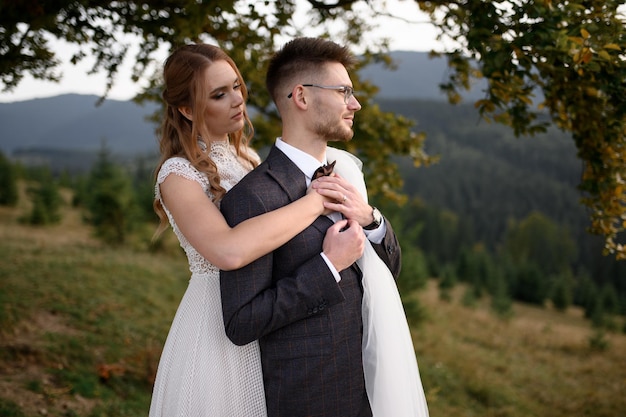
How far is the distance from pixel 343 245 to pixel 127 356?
227 inches

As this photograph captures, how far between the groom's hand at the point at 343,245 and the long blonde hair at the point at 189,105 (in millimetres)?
547

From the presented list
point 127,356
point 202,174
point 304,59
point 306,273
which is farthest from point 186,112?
point 127,356

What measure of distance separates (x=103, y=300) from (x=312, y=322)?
7.80m

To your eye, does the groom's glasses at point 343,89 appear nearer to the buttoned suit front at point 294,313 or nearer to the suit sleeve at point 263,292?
the buttoned suit front at point 294,313

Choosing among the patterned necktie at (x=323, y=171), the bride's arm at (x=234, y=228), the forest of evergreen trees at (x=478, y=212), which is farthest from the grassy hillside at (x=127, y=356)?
the patterned necktie at (x=323, y=171)

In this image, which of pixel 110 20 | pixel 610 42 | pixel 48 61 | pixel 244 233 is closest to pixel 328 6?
pixel 110 20

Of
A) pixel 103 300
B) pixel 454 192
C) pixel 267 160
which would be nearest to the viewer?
pixel 267 160

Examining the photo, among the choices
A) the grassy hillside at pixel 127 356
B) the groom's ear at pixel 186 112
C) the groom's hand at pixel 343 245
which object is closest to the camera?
the groom's hand at pixel 343 245

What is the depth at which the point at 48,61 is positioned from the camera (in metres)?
4.69

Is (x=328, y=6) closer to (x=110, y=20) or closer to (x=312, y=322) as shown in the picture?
(x=110, y=20)

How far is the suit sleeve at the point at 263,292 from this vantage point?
2.01 metres

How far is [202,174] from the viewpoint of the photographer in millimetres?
2350

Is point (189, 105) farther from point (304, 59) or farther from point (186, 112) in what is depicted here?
point (304, 59)

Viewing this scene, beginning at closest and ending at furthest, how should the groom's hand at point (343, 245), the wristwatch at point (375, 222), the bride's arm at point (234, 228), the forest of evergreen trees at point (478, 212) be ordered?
the bride's arm at point (234, 228)
the groom's hand at point (343, 245)
the wristwatch at point (375, 222)
the forest of evergreen trees at point (478, 212)
